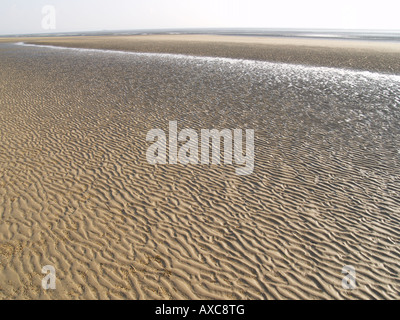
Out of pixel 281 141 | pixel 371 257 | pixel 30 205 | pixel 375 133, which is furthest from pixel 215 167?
pixel 375 133

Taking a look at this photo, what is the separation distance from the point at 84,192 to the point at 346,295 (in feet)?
24.2

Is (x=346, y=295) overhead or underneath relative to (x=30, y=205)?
underneath

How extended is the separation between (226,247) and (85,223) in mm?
3775

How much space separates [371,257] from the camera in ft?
19.9

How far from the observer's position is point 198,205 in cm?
774

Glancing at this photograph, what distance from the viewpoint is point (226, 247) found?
6281 mm

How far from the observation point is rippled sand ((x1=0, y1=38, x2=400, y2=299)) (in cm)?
552

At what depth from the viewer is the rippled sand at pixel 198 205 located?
5.52 metres
